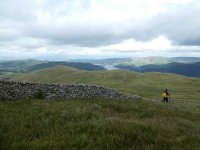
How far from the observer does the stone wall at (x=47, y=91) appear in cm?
2808

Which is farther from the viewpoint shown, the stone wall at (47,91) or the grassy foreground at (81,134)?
the stone wall at (47,91)

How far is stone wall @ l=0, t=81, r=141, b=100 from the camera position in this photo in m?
28.1

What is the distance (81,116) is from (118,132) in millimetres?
4720

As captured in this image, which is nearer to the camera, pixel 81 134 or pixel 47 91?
pixel 81 134

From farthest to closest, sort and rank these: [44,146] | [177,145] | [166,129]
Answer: [166,129], [177,145], [44,146]

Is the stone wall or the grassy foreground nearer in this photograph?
the grassy foreground

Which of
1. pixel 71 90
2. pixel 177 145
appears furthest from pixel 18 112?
pixel 71 90

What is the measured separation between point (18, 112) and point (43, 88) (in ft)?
41.0

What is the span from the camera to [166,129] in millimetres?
15469

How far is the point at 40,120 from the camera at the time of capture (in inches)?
640

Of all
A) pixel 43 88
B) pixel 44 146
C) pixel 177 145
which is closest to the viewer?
pixel 44 146

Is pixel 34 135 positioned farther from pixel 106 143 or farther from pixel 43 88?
pixel 43 88

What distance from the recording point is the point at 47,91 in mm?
30922

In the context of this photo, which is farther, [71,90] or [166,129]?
[71,90]
